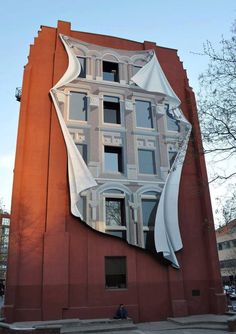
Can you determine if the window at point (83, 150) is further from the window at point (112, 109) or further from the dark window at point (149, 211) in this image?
the dark window at point (149, 211)

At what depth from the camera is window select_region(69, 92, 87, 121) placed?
76.4 ft

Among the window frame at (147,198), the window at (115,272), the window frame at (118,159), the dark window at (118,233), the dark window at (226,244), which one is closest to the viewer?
the window at (115,272)

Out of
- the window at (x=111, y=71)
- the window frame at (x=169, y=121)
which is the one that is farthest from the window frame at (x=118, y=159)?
the window at (x=111, y=71)

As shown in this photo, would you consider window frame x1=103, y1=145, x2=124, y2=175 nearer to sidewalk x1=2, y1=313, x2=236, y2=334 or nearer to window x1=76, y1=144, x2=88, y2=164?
window x1=76, y1=144, x2=88, y2=164

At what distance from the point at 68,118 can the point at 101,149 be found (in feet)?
10.1

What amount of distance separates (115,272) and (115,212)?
3724 mm

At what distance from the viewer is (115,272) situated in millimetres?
20531

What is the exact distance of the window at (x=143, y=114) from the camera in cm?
2475

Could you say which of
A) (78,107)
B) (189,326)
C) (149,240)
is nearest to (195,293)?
(189,326)

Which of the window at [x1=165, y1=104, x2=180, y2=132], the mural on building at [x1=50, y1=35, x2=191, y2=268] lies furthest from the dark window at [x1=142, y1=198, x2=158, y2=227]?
the window at [x1=165, y1=104, x2=180, y2=132]

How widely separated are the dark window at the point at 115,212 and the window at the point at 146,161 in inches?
110

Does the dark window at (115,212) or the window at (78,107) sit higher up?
the window at (78,107)

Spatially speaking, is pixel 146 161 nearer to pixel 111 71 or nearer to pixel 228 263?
pixel 111 71

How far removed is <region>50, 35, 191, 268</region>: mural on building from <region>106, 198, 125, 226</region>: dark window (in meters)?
0.06
